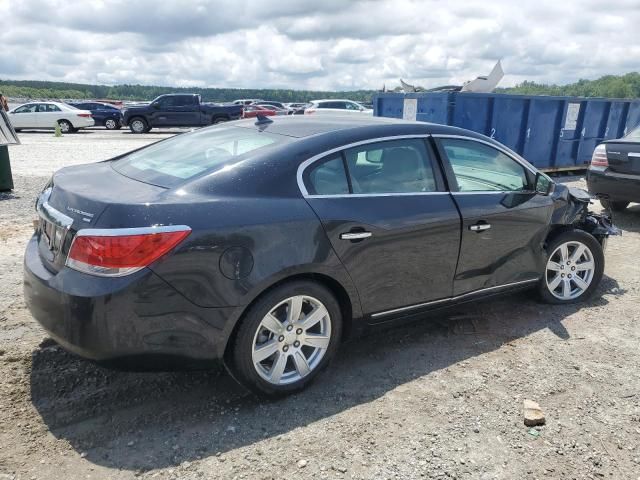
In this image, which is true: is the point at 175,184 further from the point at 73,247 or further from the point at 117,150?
the point at 117,150

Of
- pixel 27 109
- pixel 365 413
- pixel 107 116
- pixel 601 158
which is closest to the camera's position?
pixel 365 413

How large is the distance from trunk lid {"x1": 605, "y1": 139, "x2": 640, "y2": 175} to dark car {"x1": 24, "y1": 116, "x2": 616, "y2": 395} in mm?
3763

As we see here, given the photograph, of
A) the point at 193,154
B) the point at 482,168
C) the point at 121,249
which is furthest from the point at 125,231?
the point at 482,168

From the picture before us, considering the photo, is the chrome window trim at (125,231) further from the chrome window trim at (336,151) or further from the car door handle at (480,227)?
the car door handle at (480,227)

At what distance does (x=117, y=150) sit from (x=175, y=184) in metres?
14.8

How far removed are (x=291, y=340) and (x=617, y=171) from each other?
620 centimetres

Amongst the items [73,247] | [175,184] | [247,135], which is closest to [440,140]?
[247,135]

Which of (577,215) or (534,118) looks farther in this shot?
(534,118)

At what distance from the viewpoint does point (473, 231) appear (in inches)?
150

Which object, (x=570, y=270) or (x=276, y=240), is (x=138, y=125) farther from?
(x=276, y=240)

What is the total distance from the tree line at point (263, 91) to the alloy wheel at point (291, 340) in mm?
15274

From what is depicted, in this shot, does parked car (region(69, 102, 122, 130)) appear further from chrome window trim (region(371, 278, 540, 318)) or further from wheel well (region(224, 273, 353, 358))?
wheel well (region(224, 273, 353, 358))

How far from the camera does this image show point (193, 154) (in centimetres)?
348

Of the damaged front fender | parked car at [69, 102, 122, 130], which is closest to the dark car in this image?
the damaged front fender
